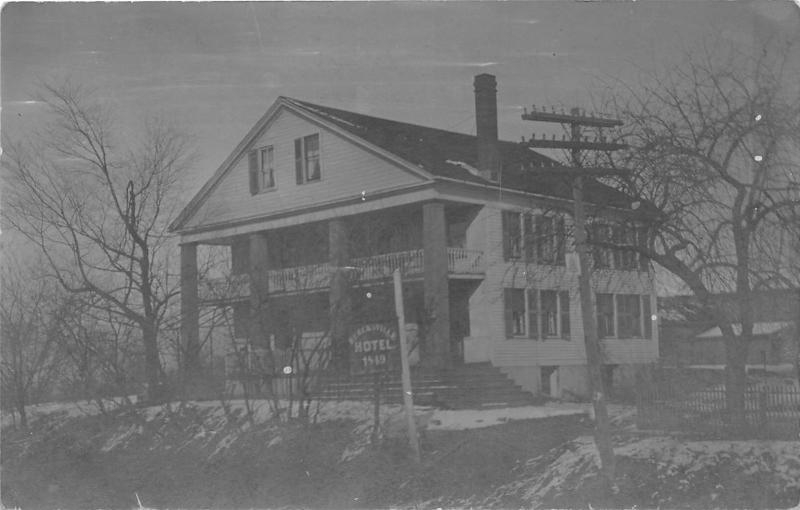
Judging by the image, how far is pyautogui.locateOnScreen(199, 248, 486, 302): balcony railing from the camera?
1555cm

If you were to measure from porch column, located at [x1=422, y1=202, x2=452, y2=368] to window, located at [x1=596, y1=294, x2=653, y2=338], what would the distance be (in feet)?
12.6

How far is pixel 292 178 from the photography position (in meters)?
18.2

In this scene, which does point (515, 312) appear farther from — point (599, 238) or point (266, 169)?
point (266, 169)

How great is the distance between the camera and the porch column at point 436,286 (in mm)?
16969

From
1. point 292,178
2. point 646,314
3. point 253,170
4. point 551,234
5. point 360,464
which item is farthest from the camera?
point 253,170

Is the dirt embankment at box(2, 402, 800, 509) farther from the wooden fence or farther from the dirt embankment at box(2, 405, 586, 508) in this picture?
the wooden fence

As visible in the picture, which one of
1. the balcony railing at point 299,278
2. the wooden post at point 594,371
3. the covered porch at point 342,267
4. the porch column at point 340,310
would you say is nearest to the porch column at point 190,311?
the covered porch at point 342,267

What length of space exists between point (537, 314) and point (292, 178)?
6.05 m

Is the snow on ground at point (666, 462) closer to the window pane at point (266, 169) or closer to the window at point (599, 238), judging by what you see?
the window at point (599, 238)

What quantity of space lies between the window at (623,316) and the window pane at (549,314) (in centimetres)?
93

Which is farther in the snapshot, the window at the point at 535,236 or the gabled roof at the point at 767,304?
the window at the point at 535,236

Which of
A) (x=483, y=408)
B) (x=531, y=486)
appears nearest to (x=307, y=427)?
(x=483, y=408)

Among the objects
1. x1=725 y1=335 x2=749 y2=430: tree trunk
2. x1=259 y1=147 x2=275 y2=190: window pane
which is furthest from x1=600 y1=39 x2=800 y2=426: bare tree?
x1=259 y1=147 x2=275 y2=190: window pane

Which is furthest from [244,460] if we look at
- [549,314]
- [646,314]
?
[646,314]
